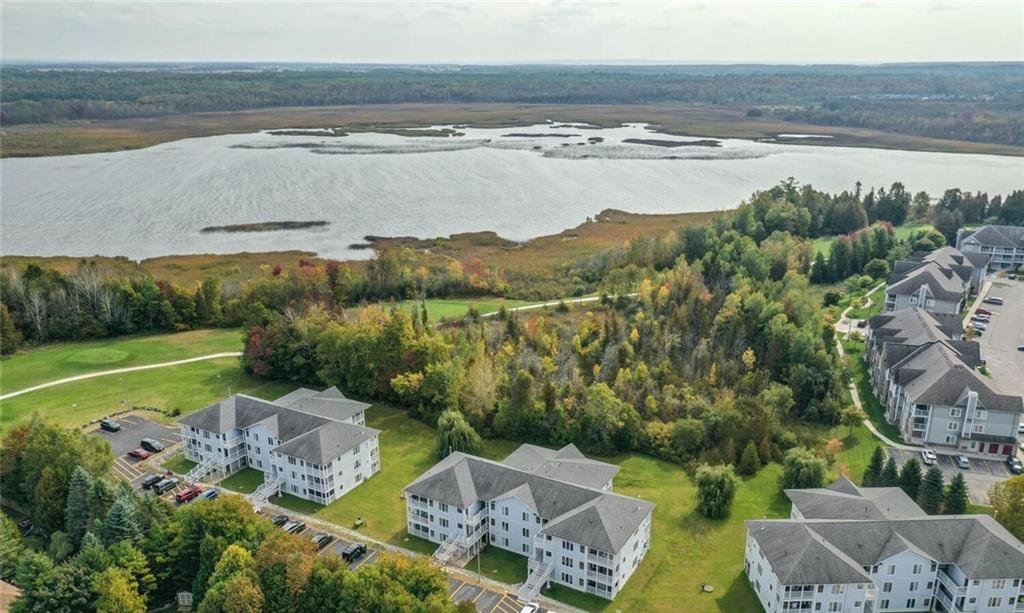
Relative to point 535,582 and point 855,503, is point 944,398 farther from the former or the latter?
point 535,582

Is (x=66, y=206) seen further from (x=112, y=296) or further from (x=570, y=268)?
(x=570, y=268)

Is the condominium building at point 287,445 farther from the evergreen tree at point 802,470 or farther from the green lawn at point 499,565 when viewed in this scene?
the evergreen tree at point 802,470

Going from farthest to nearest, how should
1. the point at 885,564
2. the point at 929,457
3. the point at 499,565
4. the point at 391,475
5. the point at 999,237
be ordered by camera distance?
the point at 999,237
the point at 929,457
the point at 391,475
the point at 499,565
the point at 885,564

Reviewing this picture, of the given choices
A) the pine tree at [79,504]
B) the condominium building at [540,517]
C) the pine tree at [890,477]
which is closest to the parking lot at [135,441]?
the pine tree at [79,504]

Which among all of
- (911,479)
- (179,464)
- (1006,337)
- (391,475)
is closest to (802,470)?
(911,479)

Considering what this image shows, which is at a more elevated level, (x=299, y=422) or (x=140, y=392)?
(x=299, y=422)

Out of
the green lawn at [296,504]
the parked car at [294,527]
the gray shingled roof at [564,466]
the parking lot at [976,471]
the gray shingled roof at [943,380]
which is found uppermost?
the gray shingled roof at [943,380]

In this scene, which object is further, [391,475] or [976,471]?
[976,471]
